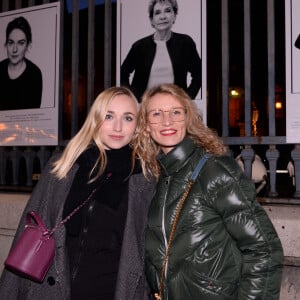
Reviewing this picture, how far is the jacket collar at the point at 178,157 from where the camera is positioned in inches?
85.8

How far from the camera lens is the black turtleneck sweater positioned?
7.31 ft

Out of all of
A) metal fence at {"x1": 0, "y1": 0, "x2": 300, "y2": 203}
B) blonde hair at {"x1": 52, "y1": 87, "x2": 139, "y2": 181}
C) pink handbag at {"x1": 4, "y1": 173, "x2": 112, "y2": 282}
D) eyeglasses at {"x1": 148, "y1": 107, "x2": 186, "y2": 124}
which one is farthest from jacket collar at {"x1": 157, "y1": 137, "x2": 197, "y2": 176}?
metal fence at {"x1": 0, "y1": 0, "x2": 300, "y2": 203}

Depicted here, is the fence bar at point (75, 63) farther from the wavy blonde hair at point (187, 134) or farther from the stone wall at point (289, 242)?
the stone wall at point (289, 242)

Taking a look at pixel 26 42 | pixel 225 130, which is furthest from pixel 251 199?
pixel 26 42

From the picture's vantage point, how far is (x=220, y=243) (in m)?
2.00

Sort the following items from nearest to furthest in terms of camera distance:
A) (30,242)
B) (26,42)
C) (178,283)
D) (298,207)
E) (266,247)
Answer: (266,247), (178,283), (30,242), (298,207), (26,42)

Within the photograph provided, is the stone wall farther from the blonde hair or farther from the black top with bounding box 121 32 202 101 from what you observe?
the blonde hair

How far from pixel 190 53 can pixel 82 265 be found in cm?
212

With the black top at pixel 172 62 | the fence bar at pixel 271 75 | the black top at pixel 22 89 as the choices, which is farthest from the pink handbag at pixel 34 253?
the black top at pixel 22 89

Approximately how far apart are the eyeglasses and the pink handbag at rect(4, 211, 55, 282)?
926 millimetres

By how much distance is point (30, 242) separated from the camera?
7.09 feet

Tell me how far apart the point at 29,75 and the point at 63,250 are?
8.42 ft

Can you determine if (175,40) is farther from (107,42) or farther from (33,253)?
(33,253)

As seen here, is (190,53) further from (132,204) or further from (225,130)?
(132,204)
